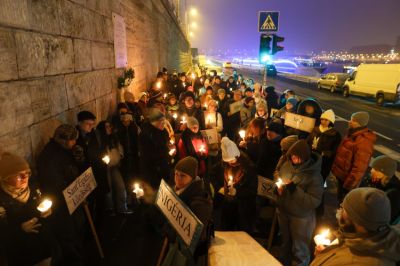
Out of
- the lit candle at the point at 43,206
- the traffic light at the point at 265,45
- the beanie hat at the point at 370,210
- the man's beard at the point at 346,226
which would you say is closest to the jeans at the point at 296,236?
the man's beard at the point at 346,226

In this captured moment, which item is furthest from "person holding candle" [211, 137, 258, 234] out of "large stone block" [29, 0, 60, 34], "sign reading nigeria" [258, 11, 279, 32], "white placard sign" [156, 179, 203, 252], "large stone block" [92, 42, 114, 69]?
"sign reading nigeria" [258, 11, 279, 32]

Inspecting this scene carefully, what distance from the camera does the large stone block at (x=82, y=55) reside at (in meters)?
4.61

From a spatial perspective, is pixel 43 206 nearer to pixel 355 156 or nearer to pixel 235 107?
pixel 355 156

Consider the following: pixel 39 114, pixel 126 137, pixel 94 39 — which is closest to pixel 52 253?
pixel 39 114

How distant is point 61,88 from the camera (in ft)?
13.4

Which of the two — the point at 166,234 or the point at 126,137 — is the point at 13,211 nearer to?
the point at 166,234

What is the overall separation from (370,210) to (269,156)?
2.63m

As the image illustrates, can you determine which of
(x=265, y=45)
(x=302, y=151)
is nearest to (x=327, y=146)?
(x=302, y=151)

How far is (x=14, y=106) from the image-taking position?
3.04m

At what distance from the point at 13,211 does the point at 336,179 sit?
435 cm

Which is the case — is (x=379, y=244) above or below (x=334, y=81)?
above

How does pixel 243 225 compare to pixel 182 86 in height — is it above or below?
below

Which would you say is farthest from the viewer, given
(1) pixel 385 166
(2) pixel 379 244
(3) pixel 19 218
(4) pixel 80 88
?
(4) pixel 80 88

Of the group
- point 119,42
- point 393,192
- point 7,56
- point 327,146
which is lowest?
point 393,192
